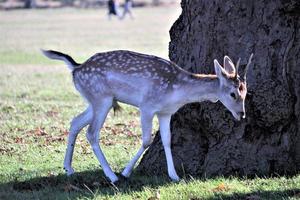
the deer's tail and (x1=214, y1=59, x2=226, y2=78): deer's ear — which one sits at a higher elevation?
(x1=214, y1=59, x2=226, y2=78): deer's ear

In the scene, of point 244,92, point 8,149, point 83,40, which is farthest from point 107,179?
point 83,40

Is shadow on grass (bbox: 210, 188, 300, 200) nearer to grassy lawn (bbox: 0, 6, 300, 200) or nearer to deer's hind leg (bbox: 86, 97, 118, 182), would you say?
grassy lawn (bbox: 0, 6, 300, 200)

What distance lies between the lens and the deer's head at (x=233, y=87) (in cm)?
844

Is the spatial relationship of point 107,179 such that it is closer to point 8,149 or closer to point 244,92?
point 244,92

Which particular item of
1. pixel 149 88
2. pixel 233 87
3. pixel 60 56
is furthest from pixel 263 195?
pixel 60 56

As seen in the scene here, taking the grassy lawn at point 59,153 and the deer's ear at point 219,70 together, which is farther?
the deer's ear at point 219,70

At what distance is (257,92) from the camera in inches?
344

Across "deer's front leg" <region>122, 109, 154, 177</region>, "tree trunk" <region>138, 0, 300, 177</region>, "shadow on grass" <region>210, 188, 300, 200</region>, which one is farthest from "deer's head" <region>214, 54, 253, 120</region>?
"shadow on grass" <region>210, 188, 300, 200</region>

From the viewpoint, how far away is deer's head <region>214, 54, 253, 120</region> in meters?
8.44

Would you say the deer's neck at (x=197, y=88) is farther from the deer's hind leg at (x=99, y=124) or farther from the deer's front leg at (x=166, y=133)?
the deer's hind leg at (x=99, y=124)

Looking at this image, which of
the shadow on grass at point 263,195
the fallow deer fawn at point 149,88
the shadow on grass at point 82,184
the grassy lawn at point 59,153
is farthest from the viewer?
the fallow deer fawn at point 149,88

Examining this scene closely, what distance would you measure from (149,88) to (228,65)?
0.95 metres

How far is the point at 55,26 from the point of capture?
44.6 metres

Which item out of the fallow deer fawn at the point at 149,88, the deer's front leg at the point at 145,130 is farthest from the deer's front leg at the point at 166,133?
the deer's front leg at the point at 145,130
